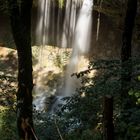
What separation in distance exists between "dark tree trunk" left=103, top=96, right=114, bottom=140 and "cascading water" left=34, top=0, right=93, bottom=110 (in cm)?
1328

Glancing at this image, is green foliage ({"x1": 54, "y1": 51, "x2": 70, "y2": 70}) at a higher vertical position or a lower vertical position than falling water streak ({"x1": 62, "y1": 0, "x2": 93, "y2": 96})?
lower

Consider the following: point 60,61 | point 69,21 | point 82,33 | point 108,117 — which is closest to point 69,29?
point 69,21

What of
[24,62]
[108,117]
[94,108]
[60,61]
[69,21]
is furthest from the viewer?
[69,21]

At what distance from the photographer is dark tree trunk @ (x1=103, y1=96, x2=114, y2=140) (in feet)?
12.0

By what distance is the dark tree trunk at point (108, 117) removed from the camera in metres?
3.66

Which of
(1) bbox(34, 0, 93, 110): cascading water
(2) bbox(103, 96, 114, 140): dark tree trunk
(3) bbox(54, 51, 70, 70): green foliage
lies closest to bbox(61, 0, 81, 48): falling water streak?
(1) bbox(34, 0, 93, 110): cascading water

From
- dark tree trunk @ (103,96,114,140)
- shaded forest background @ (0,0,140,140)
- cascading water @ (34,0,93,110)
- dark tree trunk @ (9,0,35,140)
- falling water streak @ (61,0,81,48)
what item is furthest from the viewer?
falling water streak @ (61,0,81,48)

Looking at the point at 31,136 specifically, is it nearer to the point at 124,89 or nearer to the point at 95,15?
the point at 124,89

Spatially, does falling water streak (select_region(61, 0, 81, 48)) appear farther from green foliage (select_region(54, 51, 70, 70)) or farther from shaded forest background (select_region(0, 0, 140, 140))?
shaded forest background (select_region(0, 0, 140, 140))

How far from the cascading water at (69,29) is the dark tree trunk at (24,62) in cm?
1086

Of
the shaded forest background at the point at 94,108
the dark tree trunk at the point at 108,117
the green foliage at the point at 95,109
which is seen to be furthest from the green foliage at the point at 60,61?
the dark tree trunk at the point at 108,117

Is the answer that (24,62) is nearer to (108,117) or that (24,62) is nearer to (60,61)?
(108,117)

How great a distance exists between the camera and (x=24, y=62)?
20.1ft

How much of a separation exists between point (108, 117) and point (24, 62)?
2682 millimetres
